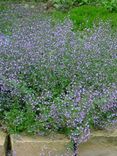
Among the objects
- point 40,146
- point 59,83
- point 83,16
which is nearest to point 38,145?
point 40,146

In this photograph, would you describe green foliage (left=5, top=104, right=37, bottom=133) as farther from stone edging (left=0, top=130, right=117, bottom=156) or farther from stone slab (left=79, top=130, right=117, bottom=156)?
stone slab (left=79, top=130, right=117, bottom=156)

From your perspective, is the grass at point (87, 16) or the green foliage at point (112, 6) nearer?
the grass at point (87, 16)

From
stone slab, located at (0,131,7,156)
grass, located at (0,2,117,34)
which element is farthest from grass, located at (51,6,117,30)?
stone slab, located at (0,131,7,156)

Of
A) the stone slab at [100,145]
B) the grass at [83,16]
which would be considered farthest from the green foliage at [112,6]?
the stone slab at [100,145]

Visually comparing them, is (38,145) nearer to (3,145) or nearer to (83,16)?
(3,145)

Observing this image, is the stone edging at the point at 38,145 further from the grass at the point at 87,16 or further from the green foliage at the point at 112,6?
the green foliage at the point at 112,6
